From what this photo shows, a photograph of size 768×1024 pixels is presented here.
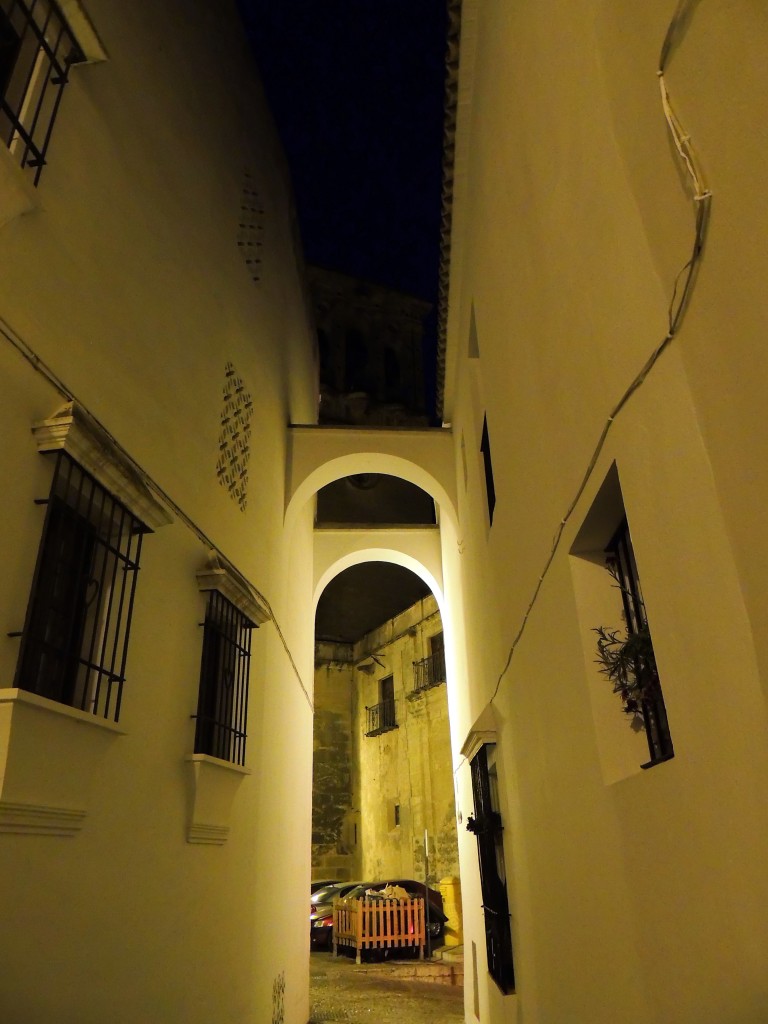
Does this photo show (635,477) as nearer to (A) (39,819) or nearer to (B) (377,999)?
(A) (39,819)

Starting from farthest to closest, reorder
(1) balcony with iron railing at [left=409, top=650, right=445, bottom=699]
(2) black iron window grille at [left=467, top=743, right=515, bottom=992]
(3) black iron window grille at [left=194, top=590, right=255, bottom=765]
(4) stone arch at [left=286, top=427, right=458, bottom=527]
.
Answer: (1) balcony with iron railing at [left=409, top=650, right=445, bottom=699]
(4) stone arch at [left=286, top=427, right=458, bottom=527]
(2) black iron window grille at [left=467, top=743, right=515, bottom=992]
(3) black iron window grille at [left=194, top=590, right=255, bottom=765]

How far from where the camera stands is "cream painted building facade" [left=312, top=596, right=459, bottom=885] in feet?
52.4

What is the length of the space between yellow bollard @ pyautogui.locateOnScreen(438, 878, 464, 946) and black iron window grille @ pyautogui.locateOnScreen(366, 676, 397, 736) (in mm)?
4434

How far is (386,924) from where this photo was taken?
11.6 meters

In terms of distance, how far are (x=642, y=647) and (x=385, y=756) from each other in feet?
54.4

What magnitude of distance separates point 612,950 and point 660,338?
92.8 inches

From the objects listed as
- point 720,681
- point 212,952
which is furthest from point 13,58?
point 212,952

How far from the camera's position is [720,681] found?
1.82 m

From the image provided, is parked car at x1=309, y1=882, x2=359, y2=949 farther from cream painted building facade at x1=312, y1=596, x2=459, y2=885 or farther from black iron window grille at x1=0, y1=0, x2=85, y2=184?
black iron window grille at x1=0, y1=0, x2=85, y2=184

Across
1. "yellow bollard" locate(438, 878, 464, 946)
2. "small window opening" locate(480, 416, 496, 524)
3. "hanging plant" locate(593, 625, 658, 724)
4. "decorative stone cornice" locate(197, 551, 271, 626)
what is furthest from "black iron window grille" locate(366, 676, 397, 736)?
"hanging plant" locate(593, 625, 658, 724)

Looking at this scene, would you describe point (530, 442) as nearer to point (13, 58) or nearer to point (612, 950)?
point (612, 950)

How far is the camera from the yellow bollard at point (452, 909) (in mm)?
13141

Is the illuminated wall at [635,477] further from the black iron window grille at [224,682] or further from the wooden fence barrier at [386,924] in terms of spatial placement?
the wooden fence barrier at [386,924]

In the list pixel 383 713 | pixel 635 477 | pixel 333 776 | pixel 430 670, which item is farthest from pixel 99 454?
pixel 333 776
